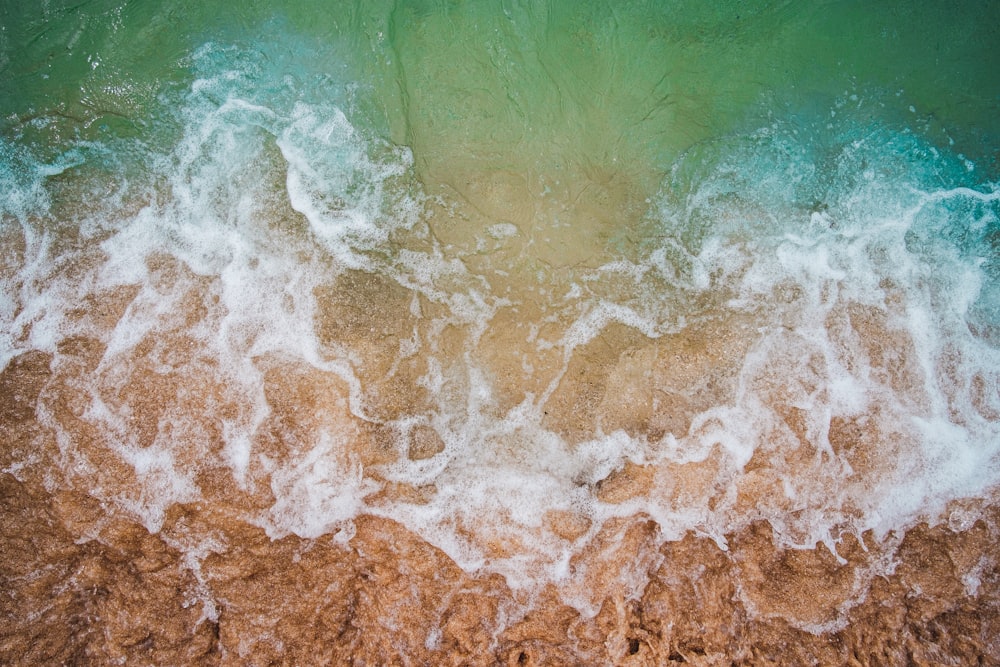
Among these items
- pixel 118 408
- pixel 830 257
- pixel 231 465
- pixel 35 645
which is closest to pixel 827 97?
pixel 830 257

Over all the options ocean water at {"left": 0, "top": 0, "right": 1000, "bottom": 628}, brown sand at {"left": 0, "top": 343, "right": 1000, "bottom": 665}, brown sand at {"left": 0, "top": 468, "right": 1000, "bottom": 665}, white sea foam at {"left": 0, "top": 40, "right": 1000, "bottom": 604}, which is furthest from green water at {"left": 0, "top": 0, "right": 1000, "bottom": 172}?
brown sand at {"left": 0, "top": 468, "right": 1000, "bottom": 665}

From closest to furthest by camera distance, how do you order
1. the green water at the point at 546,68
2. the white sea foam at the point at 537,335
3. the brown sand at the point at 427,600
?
1. the brown sand at the point at 427,600
2. the white sea foam at the point at 537,335
3. the green water at the point at 546,68


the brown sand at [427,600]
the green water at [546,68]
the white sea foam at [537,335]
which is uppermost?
the green water at [546,68]

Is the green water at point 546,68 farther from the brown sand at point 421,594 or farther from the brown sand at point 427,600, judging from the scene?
the brown sand at point 427,600

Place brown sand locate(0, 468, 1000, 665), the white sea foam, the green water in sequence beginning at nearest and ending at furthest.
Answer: brown sand locate(0, 468, 1000, 665)
the white sea foam
the green water

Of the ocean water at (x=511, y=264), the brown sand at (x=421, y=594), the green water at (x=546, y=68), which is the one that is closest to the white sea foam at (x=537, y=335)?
the ocean water at (x=511, y=264)

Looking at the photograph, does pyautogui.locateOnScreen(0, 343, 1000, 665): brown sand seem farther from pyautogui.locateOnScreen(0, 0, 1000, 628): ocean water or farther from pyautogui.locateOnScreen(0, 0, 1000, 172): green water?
pyautogui.locateOnScreen(0, 0, 1000, 172): green water

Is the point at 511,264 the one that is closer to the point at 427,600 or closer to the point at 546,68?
the point at 546,68

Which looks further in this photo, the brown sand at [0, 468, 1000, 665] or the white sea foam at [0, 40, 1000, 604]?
the white sea foam at [0, 40, 1000, 604]

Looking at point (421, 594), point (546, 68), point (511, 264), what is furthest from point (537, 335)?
point (546, 68)
